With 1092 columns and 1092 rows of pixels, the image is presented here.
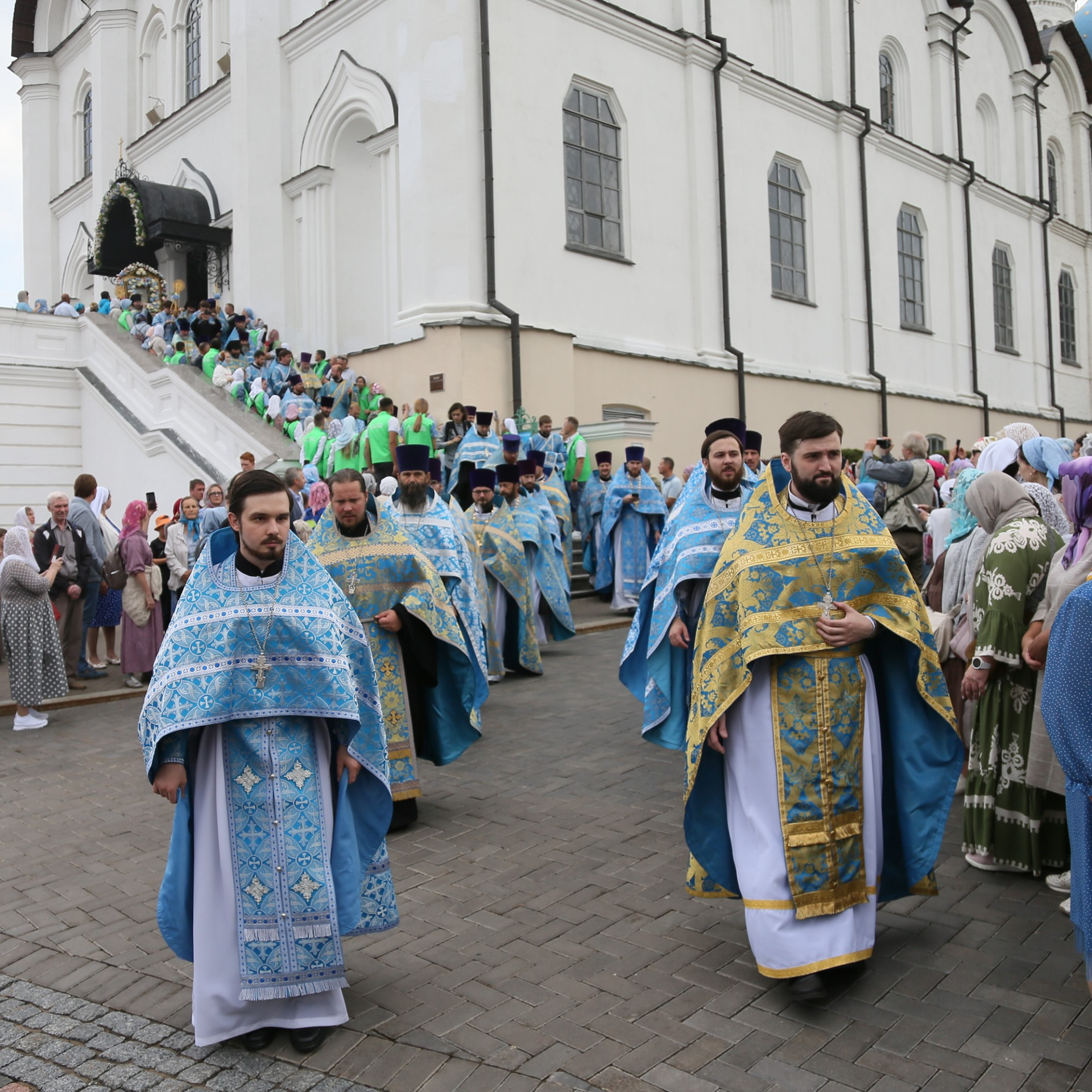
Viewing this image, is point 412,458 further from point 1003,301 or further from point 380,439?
point 1003,301

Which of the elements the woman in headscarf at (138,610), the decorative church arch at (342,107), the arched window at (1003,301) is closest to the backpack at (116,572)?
the woman in headscarf at (138,610)

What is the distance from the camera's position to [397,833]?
5.55 meters

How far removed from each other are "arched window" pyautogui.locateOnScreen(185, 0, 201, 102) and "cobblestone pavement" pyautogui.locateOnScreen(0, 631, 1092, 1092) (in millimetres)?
22055

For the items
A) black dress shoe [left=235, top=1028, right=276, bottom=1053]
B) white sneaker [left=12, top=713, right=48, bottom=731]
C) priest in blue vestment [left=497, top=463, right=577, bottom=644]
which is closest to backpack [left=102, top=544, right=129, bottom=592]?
white sneaker [left=12, top=713, right=48, bottom=731]

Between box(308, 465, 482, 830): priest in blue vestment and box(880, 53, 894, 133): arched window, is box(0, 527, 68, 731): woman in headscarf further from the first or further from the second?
box(880, 53, 894, 133): arched window

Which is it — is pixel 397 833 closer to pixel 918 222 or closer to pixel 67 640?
pixel 67 640

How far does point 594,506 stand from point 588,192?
6.78 metres

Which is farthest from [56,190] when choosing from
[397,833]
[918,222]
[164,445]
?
[397,833]

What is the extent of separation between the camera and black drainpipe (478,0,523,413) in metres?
16.6

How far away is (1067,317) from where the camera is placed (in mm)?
33375

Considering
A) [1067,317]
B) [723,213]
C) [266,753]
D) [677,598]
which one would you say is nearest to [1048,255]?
[1067,317]

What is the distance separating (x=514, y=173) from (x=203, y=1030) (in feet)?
51.3

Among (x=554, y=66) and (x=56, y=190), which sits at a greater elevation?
(x=56, y=190)

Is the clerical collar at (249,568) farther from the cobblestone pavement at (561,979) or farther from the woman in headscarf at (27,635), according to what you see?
the woman in headscarf at (27,635)
